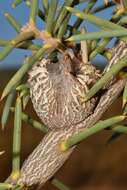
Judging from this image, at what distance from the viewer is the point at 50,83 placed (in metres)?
0.26

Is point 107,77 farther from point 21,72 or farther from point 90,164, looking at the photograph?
point 90,164

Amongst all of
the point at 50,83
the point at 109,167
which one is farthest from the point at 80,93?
the point at 109,167

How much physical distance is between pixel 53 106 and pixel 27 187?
0.16 feet

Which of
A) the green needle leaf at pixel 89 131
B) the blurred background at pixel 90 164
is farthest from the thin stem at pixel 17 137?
the blurred background at pixel 90 164

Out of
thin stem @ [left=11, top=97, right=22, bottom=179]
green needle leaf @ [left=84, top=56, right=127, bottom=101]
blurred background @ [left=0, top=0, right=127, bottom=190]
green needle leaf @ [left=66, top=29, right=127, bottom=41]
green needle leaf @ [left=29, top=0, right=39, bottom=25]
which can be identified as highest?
green needle leaf @ [left=29, top=0, right=39, bottom=25]

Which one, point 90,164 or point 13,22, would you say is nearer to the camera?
point 13,22

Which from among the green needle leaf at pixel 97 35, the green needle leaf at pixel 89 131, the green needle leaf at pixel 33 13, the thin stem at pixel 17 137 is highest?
the green needle leaf at pixel 33 13

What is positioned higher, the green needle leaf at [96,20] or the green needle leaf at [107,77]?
the green needle leaf at [96,20]

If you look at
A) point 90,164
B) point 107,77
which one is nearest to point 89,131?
point 107,77

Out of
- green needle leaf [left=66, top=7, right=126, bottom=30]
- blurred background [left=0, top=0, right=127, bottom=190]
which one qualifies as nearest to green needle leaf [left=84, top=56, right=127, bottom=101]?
green needle leaf [left=66, top=7, right=126, bottom=30]

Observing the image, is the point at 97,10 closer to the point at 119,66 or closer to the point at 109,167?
the point at 119,66

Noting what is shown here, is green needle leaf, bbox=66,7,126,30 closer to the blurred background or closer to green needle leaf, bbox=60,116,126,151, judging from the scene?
green needle leaf, bbox=60,116,126,151

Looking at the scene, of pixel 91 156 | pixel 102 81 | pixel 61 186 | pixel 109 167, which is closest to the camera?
pixel 102 81

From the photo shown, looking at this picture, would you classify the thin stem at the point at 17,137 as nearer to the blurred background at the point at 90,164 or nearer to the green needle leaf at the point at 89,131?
the green needle leaf at the point at 89,131
